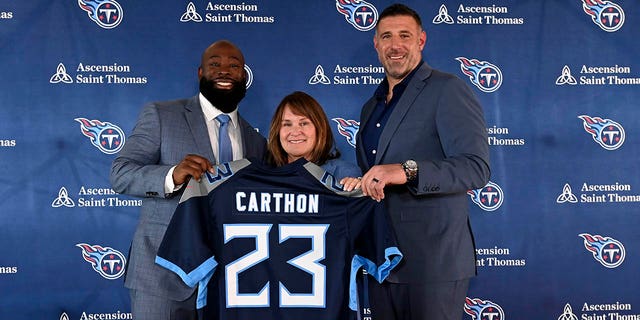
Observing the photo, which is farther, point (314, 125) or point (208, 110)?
point (208, 110)

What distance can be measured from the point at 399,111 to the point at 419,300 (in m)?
0.73

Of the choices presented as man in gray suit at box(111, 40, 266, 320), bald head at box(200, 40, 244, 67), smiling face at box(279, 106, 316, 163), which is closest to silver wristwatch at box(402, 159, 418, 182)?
smiling face at box(279, 106, 316, 163)

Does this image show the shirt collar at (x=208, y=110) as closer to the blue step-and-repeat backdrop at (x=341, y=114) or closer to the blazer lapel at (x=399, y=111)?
the blazer lapel at (x=399, y=111)

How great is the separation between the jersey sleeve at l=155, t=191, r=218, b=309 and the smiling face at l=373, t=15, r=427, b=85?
94cm

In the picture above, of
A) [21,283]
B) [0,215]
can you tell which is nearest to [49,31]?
[0,215]

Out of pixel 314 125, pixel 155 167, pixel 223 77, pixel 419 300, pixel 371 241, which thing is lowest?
pixel 419 300

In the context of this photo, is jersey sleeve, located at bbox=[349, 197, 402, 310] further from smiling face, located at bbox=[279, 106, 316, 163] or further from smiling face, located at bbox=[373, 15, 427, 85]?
smiling face, located at bbox=[373, 15, 427, 85]

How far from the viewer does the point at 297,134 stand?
2162mm

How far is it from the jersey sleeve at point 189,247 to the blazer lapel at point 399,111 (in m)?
0.72

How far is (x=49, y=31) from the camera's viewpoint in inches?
145

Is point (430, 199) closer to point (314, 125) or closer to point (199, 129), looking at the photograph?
point (314, 125)

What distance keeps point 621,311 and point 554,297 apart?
18.8 inches

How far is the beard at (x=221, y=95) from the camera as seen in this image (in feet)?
8.29

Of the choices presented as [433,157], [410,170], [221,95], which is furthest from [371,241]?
[221,95]
